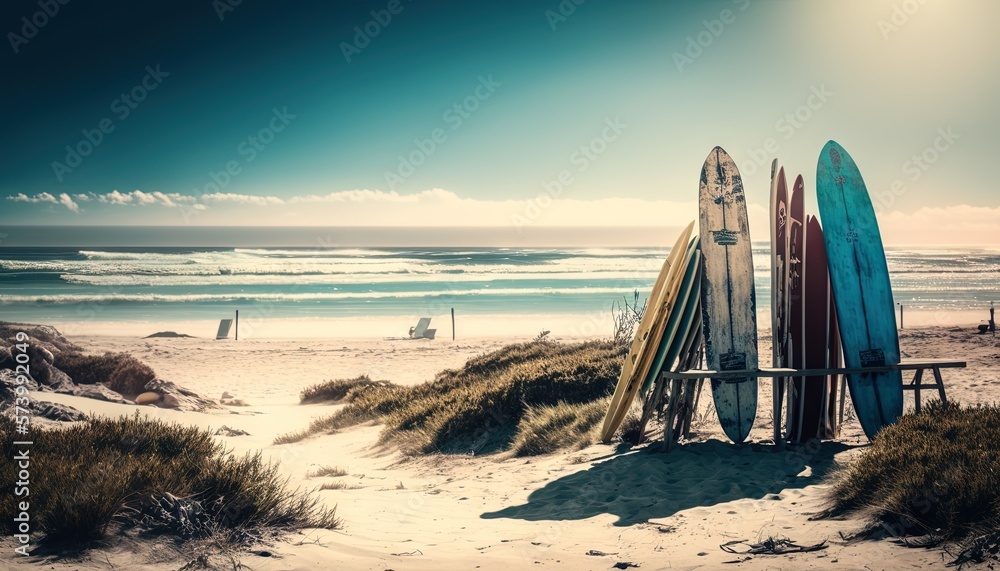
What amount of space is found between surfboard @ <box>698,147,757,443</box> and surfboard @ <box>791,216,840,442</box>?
58cm

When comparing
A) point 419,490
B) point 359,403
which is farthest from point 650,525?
point 359,403

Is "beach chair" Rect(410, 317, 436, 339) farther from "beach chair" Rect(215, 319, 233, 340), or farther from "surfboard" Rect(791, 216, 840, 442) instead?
"surfboard" Rect(791, 216, 840, 442)

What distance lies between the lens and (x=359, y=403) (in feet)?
37.6

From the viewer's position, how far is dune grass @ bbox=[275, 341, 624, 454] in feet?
28.2

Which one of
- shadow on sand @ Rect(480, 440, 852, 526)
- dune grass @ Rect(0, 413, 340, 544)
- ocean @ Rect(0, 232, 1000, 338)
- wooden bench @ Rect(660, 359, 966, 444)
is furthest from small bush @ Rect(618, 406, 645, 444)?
ocean @ Rect(0, 232, 1000, 338)

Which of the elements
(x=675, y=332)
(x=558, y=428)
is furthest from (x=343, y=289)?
(x=675, y=332)

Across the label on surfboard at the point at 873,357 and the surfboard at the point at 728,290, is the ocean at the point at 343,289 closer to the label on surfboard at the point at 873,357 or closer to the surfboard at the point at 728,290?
the label on surfboard at the point at 873,357

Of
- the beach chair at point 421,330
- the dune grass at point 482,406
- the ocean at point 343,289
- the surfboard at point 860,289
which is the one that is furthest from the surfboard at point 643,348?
the ocean at point 343,289

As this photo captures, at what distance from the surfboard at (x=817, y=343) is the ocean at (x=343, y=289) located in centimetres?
2089

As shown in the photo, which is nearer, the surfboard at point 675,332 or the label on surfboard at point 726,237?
the label on surfboard at point 726,237

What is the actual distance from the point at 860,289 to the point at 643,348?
2.16m

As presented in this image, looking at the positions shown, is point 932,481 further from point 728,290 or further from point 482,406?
point 482,406

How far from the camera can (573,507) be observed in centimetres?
557

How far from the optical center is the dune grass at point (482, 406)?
861 cm
